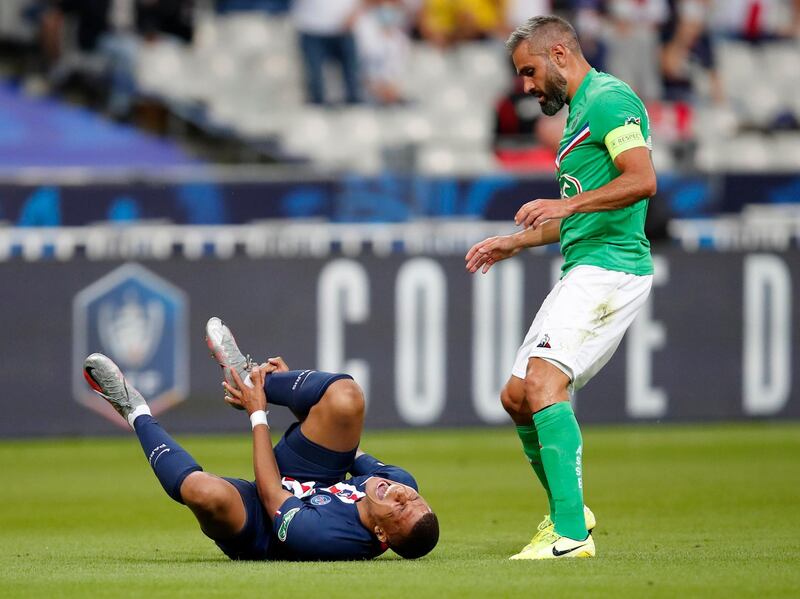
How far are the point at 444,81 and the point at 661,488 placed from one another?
32.5 ft

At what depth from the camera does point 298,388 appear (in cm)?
682

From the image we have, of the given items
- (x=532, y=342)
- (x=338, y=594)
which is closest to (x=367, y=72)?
(x=532, y=342)

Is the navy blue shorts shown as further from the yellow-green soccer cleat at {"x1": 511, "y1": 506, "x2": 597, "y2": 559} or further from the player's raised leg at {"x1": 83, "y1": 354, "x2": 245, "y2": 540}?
the yellow-green soccer cleat at {"x1": 511, "y1": 506, "x2": 597, "y2": 559}

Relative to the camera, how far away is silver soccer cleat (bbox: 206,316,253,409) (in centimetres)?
707

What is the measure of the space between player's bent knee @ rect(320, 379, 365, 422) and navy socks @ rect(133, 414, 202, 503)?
2.06ft

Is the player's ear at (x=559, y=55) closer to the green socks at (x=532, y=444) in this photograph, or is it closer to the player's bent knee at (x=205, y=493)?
the green socks at (x=532, y=444)

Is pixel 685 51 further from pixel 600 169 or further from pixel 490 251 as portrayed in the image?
pixel 490 251

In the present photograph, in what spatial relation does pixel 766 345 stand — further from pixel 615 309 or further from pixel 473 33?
pixel 615 309

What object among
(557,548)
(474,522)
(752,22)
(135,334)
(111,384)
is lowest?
(474,522)

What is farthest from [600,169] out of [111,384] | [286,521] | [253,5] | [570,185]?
[253,5]

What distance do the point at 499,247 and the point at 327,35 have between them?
11477mm

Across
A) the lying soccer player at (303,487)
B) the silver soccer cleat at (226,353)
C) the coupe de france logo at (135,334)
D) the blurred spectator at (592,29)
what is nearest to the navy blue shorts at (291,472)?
the lying soccer player at (303,487)

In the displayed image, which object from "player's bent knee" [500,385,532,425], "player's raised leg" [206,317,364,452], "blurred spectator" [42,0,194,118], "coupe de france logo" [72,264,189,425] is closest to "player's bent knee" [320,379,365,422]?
"player's raised leg" [206,317,364,452]

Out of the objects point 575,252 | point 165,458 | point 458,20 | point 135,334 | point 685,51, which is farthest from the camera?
point 458,20
